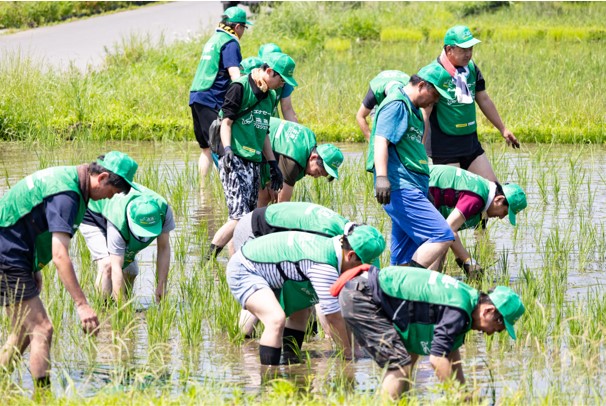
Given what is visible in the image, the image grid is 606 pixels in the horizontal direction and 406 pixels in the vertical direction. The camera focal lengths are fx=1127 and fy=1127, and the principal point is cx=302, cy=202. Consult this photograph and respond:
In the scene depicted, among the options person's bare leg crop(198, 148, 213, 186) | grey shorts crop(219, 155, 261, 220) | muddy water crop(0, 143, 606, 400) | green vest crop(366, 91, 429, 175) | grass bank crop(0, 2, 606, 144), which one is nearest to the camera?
muddy water crop(0, 143, 606, 400)

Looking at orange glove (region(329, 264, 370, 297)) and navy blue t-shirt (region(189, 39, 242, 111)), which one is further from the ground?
navy blue t-shirt (region(189, 39, 242, 111))

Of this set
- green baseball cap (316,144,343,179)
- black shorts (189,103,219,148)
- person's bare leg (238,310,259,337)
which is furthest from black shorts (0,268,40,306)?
black shorts (189,103,219,148)

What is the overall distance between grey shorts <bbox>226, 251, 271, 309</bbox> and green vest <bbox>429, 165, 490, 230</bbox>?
83.6 inches

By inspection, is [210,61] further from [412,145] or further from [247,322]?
[247,322]

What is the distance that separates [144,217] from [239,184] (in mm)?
1567

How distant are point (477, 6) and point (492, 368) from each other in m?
23.5

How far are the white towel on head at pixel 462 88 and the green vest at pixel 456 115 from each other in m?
0.12

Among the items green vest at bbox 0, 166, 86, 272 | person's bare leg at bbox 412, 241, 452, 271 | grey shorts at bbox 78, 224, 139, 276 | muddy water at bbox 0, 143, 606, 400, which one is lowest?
muddy water at bbox 0, 143, 606, 400

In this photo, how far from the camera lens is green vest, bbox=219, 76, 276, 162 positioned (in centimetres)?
853

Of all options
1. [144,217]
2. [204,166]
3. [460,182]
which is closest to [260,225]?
[144,217]

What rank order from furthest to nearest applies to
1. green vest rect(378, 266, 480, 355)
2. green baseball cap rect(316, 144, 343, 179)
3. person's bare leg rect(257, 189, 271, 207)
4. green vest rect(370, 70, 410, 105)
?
person's bare leg rect(257, 189, 271, 207)
green vest rect(370, 70, 410, 105)
green baseball cap rect(316, 144, 343, 179)
green vest rect(378, 266, 480, 355)

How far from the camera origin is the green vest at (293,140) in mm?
8461

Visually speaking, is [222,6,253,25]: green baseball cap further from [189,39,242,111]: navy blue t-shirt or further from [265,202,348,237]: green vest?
[265,202,348,237]: green vest

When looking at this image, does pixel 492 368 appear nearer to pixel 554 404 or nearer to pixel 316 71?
pixel 554 404
